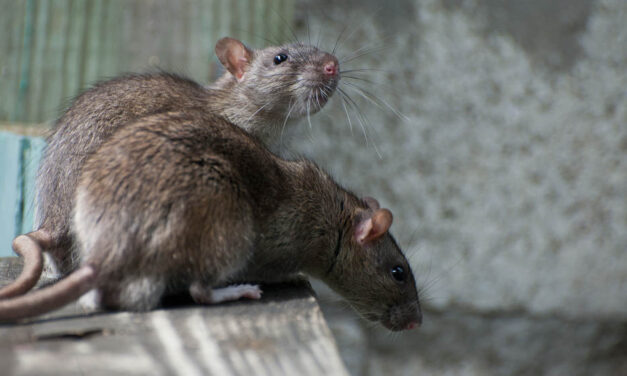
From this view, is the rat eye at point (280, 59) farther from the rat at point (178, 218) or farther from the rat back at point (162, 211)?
the rat back at point (162, 211)

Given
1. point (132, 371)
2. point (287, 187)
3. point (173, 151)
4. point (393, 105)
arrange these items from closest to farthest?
point (132, 371)
point (173, 151)
point (287, 187)
point (393, 105)

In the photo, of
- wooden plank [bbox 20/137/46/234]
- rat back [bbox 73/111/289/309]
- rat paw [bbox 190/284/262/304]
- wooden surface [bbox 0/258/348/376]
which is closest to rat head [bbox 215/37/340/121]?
wooden plank [bbox 20/137/46/234]

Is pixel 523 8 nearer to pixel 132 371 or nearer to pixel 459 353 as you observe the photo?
pixel 459 353

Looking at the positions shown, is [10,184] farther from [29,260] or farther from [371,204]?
[371,204]

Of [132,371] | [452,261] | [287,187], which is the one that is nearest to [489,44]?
[452,261]

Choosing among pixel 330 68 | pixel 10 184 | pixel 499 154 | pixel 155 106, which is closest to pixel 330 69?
pixel 330 68

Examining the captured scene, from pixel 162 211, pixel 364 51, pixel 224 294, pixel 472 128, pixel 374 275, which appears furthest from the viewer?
pixel 472 128

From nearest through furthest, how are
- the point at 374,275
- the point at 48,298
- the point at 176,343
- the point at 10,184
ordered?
the point at 176,343 < the point at 48,298 < the point at 374,275 < the point at 10,184

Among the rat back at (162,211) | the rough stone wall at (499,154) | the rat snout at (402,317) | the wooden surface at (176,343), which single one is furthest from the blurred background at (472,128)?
the wooden surface at (176,343)
